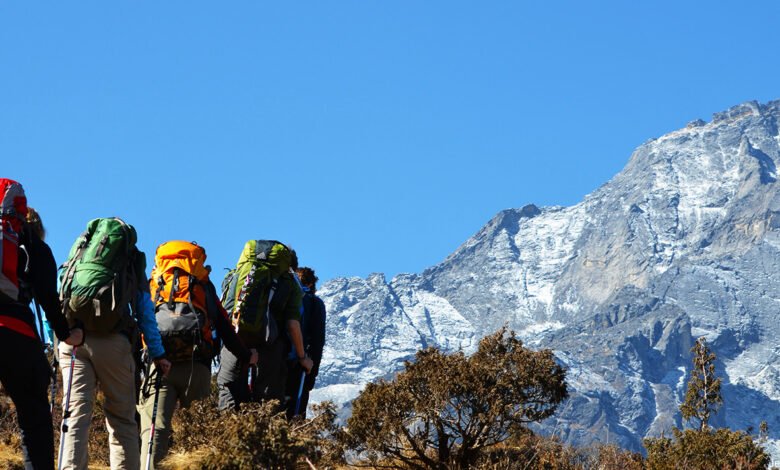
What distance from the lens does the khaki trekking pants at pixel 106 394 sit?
6.32 m

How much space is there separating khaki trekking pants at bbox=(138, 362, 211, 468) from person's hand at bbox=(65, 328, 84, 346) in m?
1.25

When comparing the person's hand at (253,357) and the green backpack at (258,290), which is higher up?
the green backpack at (258,290)

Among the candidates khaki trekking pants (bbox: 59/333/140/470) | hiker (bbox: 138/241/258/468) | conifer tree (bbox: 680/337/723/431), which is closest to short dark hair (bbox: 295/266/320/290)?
hiker (bbox: 138/241/258/468)

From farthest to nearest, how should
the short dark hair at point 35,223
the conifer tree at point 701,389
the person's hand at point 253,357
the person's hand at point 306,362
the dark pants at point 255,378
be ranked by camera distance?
the conifer tree at point 701,389 < the person's hand at point 306,362 < the dark pants at point 255,378 < the person's hand at point 253,357 < the short dark hair at point 35,223

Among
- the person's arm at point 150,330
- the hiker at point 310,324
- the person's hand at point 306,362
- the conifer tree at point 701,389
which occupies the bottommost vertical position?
the person's arm at point 150,330

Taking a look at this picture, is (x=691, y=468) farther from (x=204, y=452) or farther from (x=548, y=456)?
(x=204, y=452)

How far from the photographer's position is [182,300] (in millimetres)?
7406

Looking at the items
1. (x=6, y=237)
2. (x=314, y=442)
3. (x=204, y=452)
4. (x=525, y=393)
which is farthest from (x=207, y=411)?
(x=525, y=393)

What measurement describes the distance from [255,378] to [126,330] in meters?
2.27

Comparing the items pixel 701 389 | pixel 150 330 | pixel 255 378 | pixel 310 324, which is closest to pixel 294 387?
pixel 310 324

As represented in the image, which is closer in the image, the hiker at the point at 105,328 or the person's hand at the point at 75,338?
the person's hand at the point at 75,338

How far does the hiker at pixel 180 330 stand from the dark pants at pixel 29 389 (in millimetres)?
1439

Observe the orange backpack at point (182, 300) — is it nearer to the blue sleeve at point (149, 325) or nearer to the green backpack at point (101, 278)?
the blue sleeve at point (149, 325)

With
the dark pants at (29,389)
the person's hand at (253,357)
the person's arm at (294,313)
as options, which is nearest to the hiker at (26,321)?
the dark pants at (29,389)
